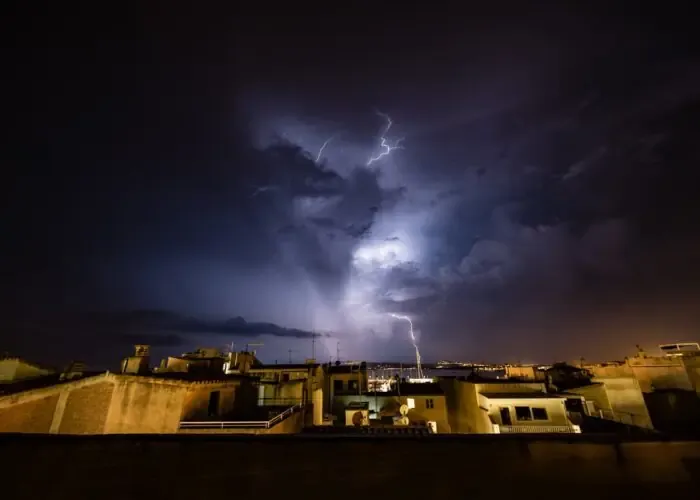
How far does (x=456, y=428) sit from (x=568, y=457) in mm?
39349

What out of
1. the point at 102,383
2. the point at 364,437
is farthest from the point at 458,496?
the point at 102,383

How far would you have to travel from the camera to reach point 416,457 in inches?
137

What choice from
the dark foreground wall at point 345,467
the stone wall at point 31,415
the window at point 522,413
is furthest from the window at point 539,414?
the stone wall at point 31,415

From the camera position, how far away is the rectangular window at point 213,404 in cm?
2195

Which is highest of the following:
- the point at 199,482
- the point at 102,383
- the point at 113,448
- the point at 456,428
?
the point at 102,383

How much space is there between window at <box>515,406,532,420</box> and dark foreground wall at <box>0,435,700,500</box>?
27.7 meters

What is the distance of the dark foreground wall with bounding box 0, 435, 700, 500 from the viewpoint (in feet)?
10.7

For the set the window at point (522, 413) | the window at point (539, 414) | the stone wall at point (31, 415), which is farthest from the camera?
the window at point (522, 413)

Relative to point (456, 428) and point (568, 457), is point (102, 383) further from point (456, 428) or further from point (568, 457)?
point (456, 428)

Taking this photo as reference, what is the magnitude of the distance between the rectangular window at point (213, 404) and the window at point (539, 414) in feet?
79.8

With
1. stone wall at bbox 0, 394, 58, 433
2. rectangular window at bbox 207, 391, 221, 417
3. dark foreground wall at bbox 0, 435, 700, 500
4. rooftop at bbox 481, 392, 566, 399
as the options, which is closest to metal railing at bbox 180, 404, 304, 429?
rectangular window at bbox 207, 391, 221, 417

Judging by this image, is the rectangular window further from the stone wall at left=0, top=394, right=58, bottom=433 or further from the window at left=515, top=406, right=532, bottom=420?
the window at left=515, top=406, right=532, bottom=420

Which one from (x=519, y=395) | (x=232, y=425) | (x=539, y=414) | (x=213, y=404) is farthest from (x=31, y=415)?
(x=539, y=414)

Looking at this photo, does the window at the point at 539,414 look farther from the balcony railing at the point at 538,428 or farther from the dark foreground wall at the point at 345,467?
the dark foreground wall at the point at 345,467
